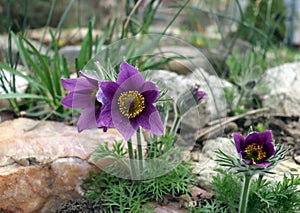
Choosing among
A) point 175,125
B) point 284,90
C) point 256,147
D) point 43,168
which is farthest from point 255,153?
point 284,90

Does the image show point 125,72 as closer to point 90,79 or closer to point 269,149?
point 90,79

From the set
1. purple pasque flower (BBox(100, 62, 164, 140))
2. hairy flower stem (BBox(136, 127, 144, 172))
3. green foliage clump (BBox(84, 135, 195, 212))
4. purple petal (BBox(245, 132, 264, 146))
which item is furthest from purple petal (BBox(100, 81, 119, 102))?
purple petal (BBox(245, 132, 264, 146))

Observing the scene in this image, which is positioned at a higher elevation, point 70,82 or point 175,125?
point 70,82

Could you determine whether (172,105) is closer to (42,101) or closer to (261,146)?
(261,146)

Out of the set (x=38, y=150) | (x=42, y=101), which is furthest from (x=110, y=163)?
(x=42, y=101)

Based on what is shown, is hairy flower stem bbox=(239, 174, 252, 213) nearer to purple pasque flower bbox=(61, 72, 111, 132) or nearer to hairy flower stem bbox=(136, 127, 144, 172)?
hairy flower stem bbox=(136, 127, 144, 172)

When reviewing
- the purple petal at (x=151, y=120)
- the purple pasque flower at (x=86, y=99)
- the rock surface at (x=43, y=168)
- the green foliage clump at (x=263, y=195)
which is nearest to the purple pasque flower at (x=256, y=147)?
the green foliage clump at (x=263, y=195)

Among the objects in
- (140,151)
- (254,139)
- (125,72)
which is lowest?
(140,151)
